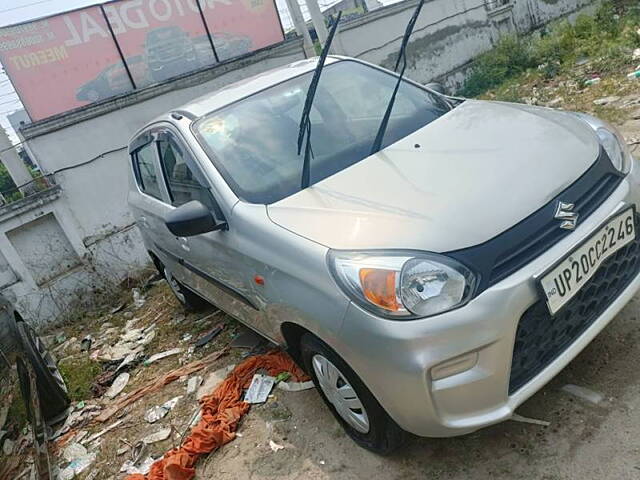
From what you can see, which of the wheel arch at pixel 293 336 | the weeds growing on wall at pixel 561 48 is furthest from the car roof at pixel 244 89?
the weeds growing on wall at pixel 561 48

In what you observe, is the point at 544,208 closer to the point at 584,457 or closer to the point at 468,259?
the point at 468,259

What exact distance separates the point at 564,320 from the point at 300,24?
744 cm

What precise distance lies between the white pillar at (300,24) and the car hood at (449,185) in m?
5.97

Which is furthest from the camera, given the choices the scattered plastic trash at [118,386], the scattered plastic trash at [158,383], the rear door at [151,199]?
the scattered plastic trash at [118,386]

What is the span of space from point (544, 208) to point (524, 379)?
651 mm

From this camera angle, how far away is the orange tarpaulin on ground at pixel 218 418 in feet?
8.81

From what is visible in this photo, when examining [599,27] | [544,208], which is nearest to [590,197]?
[544,208]

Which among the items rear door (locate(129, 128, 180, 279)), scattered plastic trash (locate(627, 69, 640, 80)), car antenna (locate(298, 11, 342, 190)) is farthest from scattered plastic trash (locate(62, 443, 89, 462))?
scattered plastic trash (locate(627, 69, 640, 80))

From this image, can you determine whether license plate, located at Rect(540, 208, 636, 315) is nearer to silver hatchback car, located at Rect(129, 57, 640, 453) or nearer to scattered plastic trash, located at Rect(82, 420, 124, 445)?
silver hatchback car, located at Rect(129, 57, 640, 453)

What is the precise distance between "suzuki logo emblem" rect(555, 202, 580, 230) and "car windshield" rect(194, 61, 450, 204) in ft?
3.45

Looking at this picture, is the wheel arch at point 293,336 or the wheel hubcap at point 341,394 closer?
the wheel hubcap at point 341,394

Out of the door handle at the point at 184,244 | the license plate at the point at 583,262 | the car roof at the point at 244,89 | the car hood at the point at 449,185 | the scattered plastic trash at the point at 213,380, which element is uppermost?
the car roof at the point at 244,89

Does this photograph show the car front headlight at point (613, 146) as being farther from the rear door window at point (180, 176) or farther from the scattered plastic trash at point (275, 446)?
the scattered plastic trash at point (275, 446)

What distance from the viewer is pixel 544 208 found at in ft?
6.21
